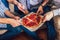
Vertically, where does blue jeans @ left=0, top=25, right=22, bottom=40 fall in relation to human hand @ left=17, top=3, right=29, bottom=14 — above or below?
below

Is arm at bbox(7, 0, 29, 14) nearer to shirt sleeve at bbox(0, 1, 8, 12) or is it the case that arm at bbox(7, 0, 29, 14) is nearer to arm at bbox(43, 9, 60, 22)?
shirt sleeve at bbox(0, 1, 8, 12)

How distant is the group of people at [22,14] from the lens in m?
1.45

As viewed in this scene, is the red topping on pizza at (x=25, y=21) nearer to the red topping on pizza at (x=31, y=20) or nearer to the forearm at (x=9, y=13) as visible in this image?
the red topping on pizza at (x=31, y=20)

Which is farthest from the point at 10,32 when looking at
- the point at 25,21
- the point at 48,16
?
the point at 48,16

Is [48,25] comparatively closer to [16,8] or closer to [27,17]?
[27,17]

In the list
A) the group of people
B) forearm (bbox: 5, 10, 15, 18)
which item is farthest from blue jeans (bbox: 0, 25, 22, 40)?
forearm (bbox: 5, 10, 15, 18)

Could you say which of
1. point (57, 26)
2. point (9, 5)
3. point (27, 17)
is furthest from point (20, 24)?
point (57, 26)

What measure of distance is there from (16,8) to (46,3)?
0.32 metres

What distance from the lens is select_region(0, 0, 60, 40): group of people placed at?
4.76ft

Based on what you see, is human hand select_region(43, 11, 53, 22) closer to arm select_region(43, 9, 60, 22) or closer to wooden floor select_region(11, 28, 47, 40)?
arm select_region(43, 9, 60, 22)

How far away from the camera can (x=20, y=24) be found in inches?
57.2

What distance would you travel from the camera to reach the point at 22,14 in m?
1.54

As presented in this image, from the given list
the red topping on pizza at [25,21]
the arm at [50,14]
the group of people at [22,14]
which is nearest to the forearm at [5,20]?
the group of people at [22,14]

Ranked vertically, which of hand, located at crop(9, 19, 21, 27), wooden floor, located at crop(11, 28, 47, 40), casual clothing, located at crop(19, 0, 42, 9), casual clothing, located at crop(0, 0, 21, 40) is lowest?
wooden floor, located at crop(11, 28, 47, 40)
